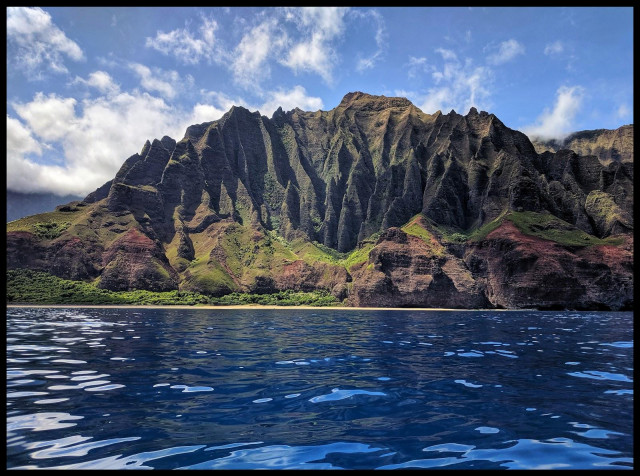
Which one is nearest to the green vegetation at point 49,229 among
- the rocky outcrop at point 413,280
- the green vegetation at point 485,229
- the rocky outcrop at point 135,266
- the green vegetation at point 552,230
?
the rocky outcrop at point 135,266

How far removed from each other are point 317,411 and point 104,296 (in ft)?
536

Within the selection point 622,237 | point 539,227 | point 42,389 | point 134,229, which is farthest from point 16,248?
point 622,237

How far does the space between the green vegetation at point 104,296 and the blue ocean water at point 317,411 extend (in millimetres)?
140066

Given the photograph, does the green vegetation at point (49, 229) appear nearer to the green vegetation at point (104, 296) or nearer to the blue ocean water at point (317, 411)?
the green vegetation at point (104, 296)

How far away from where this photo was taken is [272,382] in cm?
1659

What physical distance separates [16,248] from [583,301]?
22523 centimetres

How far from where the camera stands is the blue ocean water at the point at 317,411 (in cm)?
856

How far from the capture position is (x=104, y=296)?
495 feet

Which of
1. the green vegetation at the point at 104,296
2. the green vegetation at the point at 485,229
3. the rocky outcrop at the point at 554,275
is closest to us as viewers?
the rocky outcrop at the point at 554,275

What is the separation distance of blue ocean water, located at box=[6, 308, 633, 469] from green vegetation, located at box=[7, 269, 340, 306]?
140 m

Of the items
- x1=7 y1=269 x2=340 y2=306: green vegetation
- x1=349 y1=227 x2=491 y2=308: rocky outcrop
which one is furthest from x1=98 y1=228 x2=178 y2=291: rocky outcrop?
x1=349 y1=227 x2=491 y2=308: rocky outcrop

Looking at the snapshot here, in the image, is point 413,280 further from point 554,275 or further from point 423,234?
point 554,275

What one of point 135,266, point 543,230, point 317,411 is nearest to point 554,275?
point 543,230
